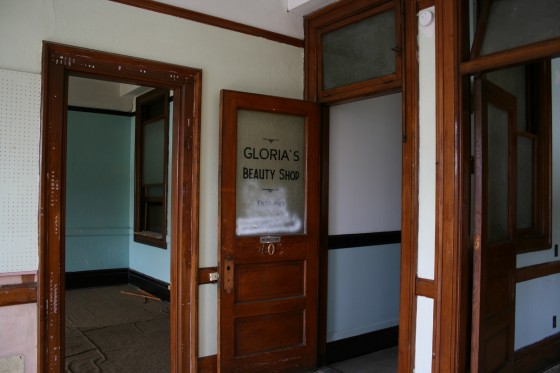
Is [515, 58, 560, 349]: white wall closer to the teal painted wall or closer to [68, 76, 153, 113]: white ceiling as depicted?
the teal painted wall

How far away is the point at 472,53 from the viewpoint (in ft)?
9.05

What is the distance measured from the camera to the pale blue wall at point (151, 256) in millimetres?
5719

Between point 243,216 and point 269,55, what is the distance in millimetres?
1320

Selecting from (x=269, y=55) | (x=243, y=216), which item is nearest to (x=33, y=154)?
(x=243, y=216)

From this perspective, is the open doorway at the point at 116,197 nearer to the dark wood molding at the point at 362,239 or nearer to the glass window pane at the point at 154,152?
the glass window pane at the point at 154,152

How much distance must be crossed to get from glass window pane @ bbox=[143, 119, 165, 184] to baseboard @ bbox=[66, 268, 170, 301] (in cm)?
135

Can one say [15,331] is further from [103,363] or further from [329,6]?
[329,6]

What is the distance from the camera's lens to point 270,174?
3.58m

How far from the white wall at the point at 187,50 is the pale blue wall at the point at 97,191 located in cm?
389

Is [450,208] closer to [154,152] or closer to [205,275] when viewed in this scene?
[205,275]

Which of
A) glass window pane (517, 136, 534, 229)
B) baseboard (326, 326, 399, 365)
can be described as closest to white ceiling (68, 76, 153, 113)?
baseboard (326, 326, 399, 365)

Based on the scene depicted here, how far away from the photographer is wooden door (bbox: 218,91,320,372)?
11.1ft

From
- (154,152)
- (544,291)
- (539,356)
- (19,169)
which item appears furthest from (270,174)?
(154,152)

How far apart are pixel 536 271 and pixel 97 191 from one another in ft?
18.5
